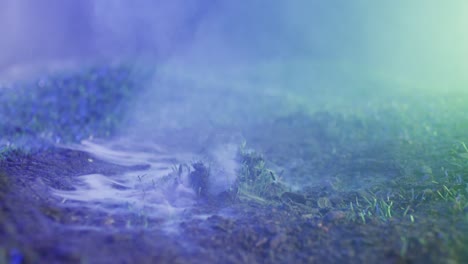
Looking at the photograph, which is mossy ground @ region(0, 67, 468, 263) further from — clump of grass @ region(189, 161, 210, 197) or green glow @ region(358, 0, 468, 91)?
green glow @ region(358, 0, 468, 91)

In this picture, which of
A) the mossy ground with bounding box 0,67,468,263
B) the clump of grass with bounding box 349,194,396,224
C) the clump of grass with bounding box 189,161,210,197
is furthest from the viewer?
the clump of grass with bounding box 189,161,210,197

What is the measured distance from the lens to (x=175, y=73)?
10656 mm

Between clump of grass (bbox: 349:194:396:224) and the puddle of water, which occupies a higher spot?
the puddle of water

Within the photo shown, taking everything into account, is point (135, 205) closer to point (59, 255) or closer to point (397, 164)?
point (59, 255)

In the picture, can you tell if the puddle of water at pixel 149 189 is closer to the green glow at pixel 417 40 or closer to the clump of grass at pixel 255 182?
the clump of grass at pixel 255 182

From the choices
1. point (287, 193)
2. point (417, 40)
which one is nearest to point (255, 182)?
point (287, 193)

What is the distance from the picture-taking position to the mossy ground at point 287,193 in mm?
2527

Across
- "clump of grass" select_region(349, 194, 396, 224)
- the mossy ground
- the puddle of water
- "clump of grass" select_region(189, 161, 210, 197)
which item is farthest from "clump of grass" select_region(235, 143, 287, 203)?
"clump of grass" select_region(349, 194, 396, 224)

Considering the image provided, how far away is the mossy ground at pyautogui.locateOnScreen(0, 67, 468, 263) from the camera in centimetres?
253

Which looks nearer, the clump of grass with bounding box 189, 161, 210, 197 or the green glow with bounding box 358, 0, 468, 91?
the clump of grass with bounding box 189, 161, 210, 197

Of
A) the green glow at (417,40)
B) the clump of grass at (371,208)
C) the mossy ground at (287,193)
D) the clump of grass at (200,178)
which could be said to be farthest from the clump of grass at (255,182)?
the green glow at (417,40)

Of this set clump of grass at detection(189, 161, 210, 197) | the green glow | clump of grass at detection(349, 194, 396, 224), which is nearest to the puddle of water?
clump of grass at detection(189, 161, 210, 197)

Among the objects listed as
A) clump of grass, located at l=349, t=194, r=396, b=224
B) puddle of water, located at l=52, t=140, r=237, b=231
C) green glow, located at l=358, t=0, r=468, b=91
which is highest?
green glow, located at l=358, t=0, r=468, b=91

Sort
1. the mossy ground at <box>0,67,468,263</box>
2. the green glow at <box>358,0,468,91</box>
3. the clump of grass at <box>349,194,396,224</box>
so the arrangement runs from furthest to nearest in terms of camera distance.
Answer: the green glow at <box>358,0,468,91</box> → the clump of grass at <box>349,194,396,224</box> → the mossy ground at <box>0,67,468,263</box>
